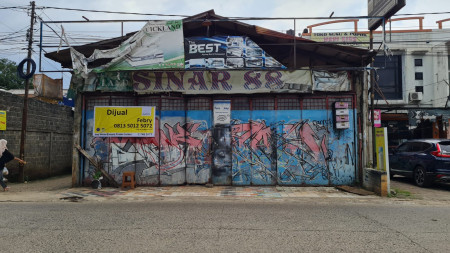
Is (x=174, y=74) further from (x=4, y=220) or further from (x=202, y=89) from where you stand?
(x=4, y=220)

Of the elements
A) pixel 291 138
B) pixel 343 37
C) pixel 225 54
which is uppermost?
pixel 343 37

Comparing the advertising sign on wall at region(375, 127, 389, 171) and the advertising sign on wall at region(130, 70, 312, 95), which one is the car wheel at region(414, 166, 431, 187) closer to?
the advertising sign on wall at region(375, 127, 389, 171)

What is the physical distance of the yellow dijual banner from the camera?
34.6ft

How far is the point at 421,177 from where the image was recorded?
10.7 metres

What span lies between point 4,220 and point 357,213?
23.8ft

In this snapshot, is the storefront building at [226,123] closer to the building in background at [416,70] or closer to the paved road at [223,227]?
the paved road at [223,227]

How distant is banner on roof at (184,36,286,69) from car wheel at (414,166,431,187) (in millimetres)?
6164

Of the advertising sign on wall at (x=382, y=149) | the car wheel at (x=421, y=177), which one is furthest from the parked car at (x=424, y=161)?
the advertising sign on wall at (x=382, y=149)

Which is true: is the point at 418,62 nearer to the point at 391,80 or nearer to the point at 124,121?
the point at 391,80

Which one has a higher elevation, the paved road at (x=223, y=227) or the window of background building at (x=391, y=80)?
the window of background building at (x=391, y=80)

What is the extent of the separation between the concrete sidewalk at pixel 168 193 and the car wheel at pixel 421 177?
3.27 m

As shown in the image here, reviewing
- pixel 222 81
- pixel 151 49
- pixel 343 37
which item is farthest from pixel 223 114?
pixel 343 37

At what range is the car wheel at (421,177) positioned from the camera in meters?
10.4

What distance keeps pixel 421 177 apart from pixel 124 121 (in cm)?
1063
